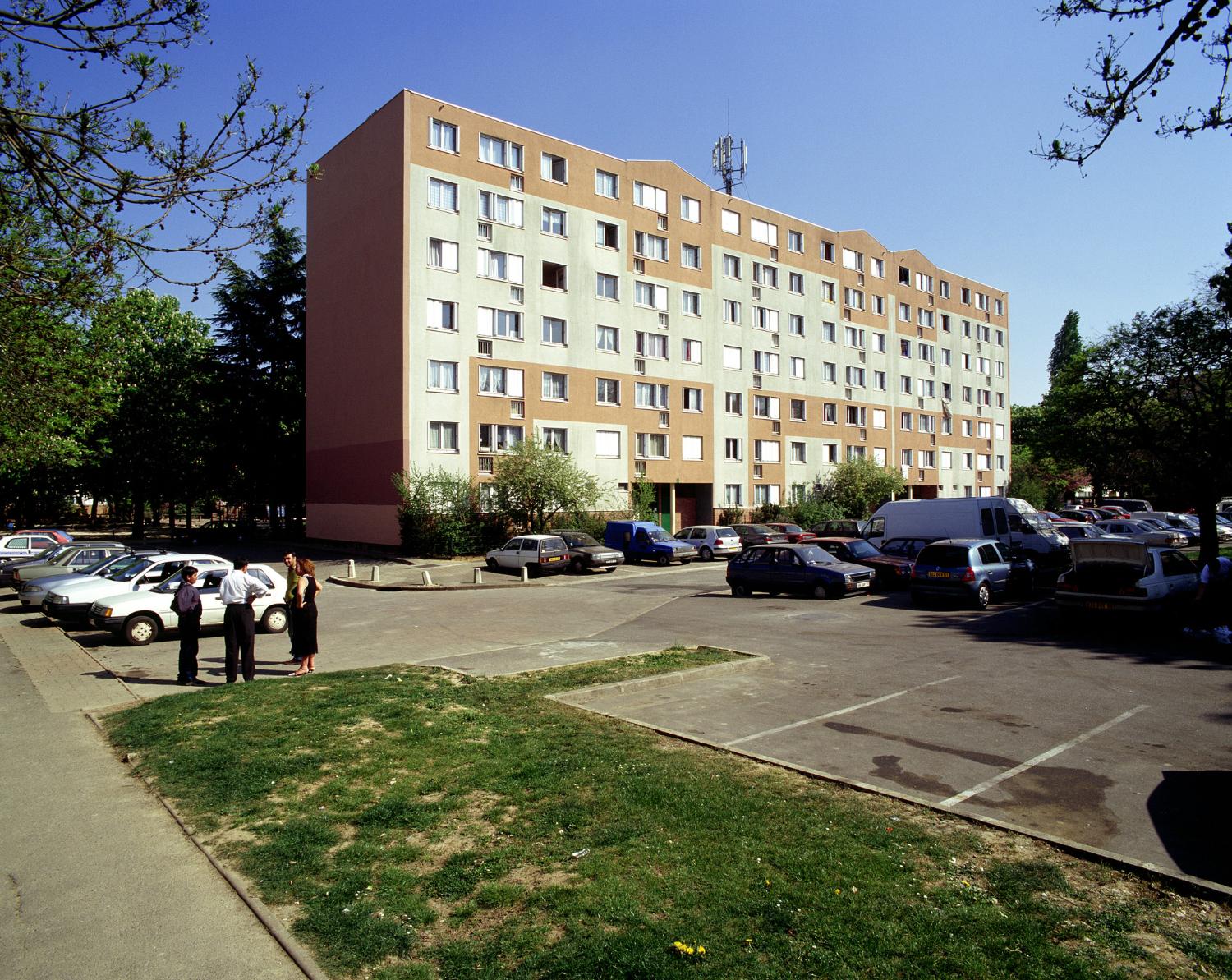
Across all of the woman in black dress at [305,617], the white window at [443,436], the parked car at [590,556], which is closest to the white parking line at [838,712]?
the woman in black dress at [305,617]

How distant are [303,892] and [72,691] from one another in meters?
8.79

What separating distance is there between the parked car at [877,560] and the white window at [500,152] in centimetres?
2569

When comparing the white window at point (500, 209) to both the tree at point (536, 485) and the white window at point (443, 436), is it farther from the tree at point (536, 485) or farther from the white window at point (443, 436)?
the tree at point (536, 485)

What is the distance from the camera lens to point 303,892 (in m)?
5.08

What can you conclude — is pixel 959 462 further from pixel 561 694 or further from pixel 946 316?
pixel 561 694

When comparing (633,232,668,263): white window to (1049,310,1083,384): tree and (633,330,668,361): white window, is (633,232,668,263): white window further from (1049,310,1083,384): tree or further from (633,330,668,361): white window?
(1049,310,1083,384): tree

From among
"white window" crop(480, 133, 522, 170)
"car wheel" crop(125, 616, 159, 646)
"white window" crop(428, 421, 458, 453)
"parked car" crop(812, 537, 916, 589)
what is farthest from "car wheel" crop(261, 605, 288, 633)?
"white window" crop(480, 133, 522, 170)

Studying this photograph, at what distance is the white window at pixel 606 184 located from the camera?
144ft

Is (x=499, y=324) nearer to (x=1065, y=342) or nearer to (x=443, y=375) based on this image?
(x=443, y=375)

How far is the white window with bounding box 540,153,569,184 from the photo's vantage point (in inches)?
1655

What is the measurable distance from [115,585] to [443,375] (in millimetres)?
21434

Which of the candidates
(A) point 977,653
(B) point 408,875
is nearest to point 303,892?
(B) point 408,875

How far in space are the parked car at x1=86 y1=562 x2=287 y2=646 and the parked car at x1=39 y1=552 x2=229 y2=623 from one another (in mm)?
266

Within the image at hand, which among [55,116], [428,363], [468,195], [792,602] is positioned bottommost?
[792,602]
